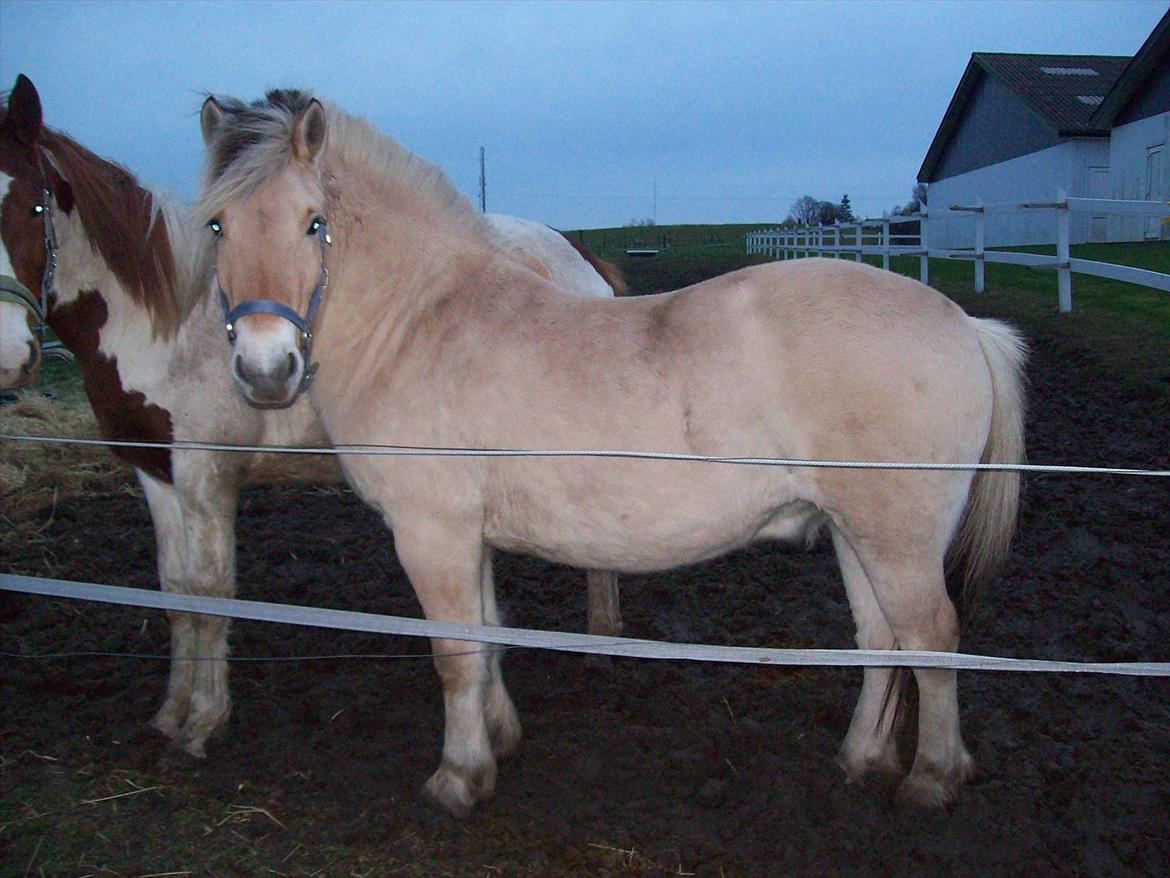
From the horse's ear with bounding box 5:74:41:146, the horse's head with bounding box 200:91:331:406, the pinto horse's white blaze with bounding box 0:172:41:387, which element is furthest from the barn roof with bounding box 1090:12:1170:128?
the pinto horse's white blaze with bounding box 0:172:41:387

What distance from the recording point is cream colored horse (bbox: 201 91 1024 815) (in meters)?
2.71

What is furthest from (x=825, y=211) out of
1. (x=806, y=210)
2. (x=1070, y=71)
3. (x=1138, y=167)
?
(x=1138, y=167)

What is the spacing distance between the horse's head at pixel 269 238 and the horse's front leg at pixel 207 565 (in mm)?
909

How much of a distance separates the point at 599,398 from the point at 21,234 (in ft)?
7.11

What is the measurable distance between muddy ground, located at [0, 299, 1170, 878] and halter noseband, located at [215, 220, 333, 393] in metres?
1.07

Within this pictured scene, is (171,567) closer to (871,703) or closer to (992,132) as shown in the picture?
(871,703)

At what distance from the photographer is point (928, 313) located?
2.76 m

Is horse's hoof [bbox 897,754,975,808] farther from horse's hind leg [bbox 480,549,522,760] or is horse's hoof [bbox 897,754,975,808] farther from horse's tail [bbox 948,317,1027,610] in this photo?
horse's hind leg [bbox 480,549,522,760]

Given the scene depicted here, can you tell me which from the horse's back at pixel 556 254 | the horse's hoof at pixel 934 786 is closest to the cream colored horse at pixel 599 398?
the horse's hoof at pixel 934 786

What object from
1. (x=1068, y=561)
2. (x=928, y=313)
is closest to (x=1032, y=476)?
(x=1068, y=561)

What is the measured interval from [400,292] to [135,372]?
1282 millimetres

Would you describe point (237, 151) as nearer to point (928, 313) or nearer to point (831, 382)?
point (831, 382)

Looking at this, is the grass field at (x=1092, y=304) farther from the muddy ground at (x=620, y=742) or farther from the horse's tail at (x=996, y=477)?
the horse's tail at (x=996, y=477)

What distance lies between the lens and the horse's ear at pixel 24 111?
3.22 metres
